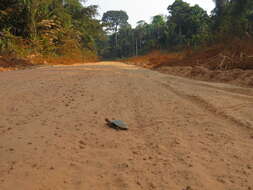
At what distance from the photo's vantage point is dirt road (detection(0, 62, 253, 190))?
1.19m

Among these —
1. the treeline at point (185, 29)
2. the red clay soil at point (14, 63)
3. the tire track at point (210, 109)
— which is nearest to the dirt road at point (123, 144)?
the tire track at point (210, 109)

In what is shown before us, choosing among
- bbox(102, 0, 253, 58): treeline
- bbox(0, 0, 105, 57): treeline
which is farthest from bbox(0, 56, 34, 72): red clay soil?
bbox(102, 0, 253, 58): treeline

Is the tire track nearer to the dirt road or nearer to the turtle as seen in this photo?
the dirt road

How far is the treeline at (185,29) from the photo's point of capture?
12773 mm

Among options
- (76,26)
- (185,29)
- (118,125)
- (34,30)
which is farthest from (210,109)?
(185,29)

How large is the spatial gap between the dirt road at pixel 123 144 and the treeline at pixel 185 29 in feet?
25.4

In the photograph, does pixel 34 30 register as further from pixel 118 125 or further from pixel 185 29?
pixel 185 29

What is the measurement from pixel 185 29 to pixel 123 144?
31879 mm

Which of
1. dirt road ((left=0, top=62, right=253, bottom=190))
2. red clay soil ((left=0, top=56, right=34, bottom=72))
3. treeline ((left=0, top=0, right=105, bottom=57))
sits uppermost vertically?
treeline ((left=0, top=0, right=105, bottom=57))

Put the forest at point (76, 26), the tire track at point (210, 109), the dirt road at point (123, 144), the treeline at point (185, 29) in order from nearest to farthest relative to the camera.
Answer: the dirt road at point (123, 144), the tire track at point (210, 109), the forest at point (76, 26), the treeline at point (185, 29)

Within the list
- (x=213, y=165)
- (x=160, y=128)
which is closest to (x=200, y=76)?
(x=160, y=128)

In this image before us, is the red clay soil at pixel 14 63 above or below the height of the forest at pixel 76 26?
below

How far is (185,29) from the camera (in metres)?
31.2

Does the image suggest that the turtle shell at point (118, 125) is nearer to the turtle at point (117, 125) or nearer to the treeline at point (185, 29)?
the turtle at point (117, 125)
